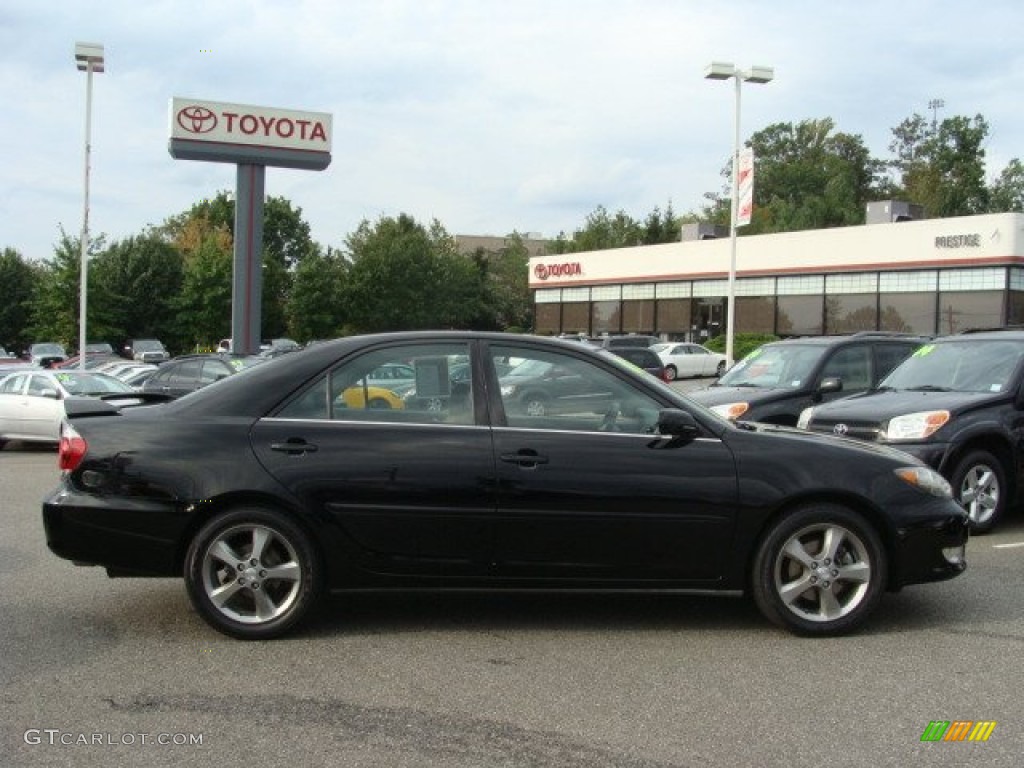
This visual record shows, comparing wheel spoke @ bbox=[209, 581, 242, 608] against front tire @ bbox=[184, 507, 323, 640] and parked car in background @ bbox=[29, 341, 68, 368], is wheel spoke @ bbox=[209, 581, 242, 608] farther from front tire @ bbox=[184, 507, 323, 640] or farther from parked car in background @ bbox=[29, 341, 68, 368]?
parked car in background @ bbox=[29, 341, 68, 368]

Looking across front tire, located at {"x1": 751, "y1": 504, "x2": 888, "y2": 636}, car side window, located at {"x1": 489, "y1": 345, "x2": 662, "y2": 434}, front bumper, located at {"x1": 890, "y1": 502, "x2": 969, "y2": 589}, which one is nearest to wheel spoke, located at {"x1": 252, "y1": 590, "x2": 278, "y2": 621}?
car side window, located at {"x1": 489, "y1": 345, "x2": 662, "y2": 434}

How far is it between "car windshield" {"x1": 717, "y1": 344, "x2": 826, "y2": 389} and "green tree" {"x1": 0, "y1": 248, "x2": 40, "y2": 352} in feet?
208

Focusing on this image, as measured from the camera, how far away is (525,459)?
5.45 m

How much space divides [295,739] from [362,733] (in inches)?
10.4

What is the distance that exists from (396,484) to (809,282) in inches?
1535

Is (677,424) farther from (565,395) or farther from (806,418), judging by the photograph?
(806,418)

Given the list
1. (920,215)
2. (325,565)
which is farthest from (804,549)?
(920,215)

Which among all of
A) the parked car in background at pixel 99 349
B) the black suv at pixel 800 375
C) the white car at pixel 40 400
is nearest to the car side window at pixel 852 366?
the black suv at pixel 800 375

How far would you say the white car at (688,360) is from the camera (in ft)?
132

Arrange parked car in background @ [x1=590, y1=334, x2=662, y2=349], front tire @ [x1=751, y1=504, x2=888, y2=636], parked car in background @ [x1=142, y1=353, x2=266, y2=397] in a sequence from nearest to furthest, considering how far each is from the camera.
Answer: front tire @ [x1=751, y1=504, x2=888, y2=636] → parked car in background @ [x1=142, y1=353, x2=266, y2=397] → parked car in background @ [x1=590, y1=334, x2=662, y2=349]

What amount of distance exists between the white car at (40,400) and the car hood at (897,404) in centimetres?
1161

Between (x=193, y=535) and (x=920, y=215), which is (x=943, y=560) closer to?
(x=193, y=535)

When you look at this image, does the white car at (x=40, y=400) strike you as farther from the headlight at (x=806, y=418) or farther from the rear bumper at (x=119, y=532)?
the rear bumper at (x=119, y=532)

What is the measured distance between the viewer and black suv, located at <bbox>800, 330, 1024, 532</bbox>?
8594 millimetres
